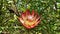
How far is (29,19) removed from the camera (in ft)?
6.65

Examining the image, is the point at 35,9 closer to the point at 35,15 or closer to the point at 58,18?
the point at 35,15

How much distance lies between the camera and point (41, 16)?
2.16 metres

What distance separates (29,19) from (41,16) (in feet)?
0.63

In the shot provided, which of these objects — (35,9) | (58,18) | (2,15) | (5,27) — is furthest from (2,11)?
(58,18)

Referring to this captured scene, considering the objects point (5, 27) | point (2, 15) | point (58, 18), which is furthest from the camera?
point (2, 15)

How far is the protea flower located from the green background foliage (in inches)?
3.1

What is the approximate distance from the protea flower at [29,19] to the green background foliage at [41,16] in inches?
3.1

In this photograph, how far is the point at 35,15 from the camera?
2088 mm

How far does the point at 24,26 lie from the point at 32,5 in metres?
0.36

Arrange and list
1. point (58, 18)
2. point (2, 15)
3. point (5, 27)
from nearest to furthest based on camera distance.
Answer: point (58, 18) → point (5, 27) → point (2, 15)

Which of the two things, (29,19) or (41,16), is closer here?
(29,19)

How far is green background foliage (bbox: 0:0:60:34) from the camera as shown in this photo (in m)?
2.01

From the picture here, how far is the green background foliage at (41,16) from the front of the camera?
2012mm

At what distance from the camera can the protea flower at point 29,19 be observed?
196 centimetres
